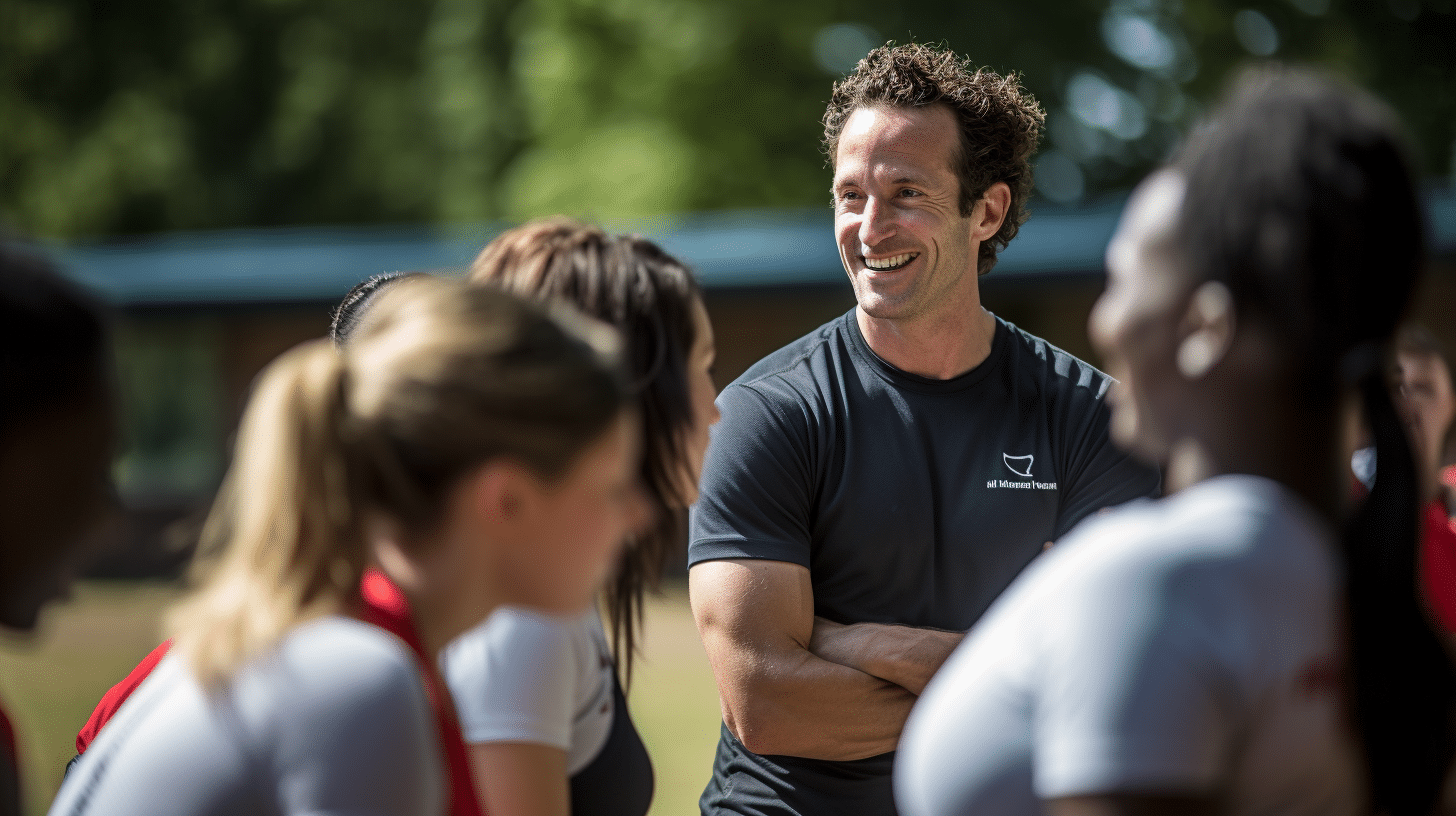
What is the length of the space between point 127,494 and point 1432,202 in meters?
15.9

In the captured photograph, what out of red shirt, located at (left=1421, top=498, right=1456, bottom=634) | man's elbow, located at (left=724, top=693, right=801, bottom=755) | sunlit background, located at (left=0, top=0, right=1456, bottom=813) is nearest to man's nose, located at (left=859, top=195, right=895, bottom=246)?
man's elbow, located at (left=724, top=693, right=801, bottom=755)

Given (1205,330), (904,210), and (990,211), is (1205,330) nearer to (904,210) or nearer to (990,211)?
(904,210)

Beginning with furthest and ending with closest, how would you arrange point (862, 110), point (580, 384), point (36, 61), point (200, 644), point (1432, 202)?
point (36, 61), point (1432, 202), point (862, 110), point (580, 384), point (200, 644)

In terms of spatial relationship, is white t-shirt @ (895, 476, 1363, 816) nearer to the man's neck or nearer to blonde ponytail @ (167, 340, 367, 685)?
blonde ponytail @ (167, 340, 367, 685)

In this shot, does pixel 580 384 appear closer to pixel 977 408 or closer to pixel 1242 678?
pixel 1242 678

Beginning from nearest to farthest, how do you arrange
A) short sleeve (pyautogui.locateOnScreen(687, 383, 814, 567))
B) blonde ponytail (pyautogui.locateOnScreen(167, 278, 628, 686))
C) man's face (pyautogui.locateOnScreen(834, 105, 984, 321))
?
1. blonde ponytail (pyautogui.locateOnScreen(167, 278, 628, 686))
2. short sleeve (pyautogui.locateOnScreen(687, 383, 814, 567))
3. man's face (pyautogui.locateOnScreen(834, 105, 984, 321))

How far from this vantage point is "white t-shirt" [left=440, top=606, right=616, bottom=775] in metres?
1.82

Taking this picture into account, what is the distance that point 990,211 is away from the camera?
3650 mm

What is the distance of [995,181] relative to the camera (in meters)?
3.63

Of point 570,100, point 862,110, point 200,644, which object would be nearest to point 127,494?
point 570,100

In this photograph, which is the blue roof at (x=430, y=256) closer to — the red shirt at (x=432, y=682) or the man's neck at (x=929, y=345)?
the man's neck at (x=929, y=345)

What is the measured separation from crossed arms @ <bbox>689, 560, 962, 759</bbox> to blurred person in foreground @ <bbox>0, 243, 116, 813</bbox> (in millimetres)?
1626

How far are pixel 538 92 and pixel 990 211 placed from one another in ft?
54.6

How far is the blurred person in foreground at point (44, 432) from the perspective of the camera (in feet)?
4.92
